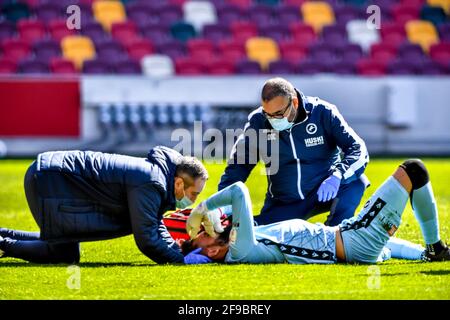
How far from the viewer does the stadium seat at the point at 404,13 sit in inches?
1096

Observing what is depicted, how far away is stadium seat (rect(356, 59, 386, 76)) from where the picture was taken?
83.5 ft

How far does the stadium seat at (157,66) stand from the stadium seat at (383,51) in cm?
559

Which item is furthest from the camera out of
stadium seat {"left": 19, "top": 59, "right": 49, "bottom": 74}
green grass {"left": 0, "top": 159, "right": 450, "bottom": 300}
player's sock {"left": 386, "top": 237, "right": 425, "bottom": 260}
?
stadium seat {"left": 19, "top": 59, "right": 49, "bottom": 74}

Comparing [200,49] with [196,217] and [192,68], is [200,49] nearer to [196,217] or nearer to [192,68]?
[192,68]

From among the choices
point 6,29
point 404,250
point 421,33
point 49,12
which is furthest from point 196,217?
point 421,33

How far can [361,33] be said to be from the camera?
27.1m

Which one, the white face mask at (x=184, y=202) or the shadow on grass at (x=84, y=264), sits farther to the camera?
the shadow on grass at (x=84, y=264)

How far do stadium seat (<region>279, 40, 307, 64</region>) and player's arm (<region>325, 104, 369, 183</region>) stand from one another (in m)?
16.5

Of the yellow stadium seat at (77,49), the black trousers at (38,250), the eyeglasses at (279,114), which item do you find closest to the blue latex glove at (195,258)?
the black trousers at (38,250)

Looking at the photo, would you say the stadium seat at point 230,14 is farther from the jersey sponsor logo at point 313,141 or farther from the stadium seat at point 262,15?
the jersey sponsor logo at point 313,141

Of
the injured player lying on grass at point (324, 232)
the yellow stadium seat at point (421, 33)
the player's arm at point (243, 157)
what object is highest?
the yellow stadium seat at point (421, 33)

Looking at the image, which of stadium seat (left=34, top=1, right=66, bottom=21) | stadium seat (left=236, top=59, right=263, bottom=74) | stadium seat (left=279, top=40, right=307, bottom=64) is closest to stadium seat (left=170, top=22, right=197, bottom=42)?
stadium seat (left=236, top=59, right=263, bottom=74)

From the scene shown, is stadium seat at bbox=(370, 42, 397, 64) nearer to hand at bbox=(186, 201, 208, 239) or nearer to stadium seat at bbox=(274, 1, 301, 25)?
stadium seat at bbox=(274, 1, 301, 25)

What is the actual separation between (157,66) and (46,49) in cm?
298
